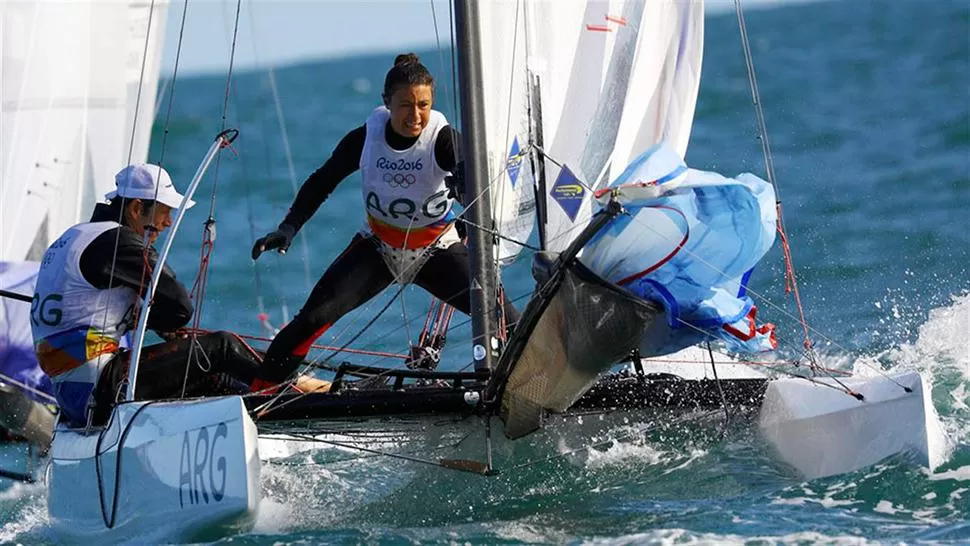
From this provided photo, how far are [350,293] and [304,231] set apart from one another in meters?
6.14

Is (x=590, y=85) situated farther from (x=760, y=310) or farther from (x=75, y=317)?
(x=760, y=310)

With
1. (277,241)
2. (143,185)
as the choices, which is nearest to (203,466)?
(277,241)

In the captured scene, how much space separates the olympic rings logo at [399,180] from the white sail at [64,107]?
5.99ft

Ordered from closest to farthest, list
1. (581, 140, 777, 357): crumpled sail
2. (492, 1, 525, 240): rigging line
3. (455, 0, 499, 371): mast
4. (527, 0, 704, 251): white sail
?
(581, 140, 777, 357): crumpled sail
(455, 0, 499, 371): mast
(492, 1, 525, 240): rigging line
(527, 0, 704, 251): white sail

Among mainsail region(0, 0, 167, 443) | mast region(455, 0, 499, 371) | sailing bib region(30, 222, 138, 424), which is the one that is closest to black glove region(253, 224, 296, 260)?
sailing bib region(30, 222, 138, 424)

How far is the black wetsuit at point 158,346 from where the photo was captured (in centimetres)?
404

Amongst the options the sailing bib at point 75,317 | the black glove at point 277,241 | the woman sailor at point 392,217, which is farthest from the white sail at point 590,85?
the sailing bib at point 75,317

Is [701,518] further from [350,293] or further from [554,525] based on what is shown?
[350,293]

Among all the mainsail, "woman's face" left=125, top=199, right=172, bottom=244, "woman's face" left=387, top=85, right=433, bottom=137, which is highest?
the mainsail

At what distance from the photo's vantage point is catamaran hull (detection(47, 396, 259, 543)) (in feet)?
12.0

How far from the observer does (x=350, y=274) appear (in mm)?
4316

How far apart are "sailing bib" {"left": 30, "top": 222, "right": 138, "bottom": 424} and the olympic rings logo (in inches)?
27.4

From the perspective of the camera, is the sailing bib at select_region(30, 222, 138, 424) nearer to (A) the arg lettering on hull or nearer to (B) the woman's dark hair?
(A) the arg lettering on hull

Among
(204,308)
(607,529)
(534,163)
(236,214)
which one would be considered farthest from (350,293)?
(236,214)
